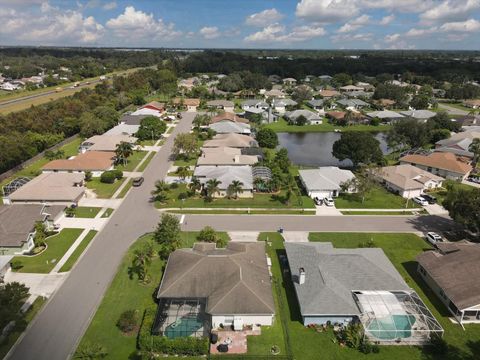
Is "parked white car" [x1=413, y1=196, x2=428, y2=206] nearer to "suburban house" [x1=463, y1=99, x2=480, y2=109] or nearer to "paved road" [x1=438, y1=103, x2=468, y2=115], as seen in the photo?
"paved road" [x1=438, y1=103, x2=468, y2=115]

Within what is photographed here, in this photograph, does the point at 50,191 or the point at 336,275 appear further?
the point at 50,191

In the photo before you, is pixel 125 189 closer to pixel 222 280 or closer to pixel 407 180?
pixel 222 280

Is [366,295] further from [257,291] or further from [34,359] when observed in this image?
[34,359]

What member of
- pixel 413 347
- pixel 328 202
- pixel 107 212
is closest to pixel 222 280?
pixel 413 347

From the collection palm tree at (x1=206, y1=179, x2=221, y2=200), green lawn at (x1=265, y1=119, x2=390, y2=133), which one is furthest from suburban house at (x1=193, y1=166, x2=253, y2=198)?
green lawn at (x1=265, y1=119, x2=390, y2=133)

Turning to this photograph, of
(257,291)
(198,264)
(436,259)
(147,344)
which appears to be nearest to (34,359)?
(147,344)

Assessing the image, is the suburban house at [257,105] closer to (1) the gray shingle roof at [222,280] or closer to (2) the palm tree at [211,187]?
(2) the palm tree at [211,187]
